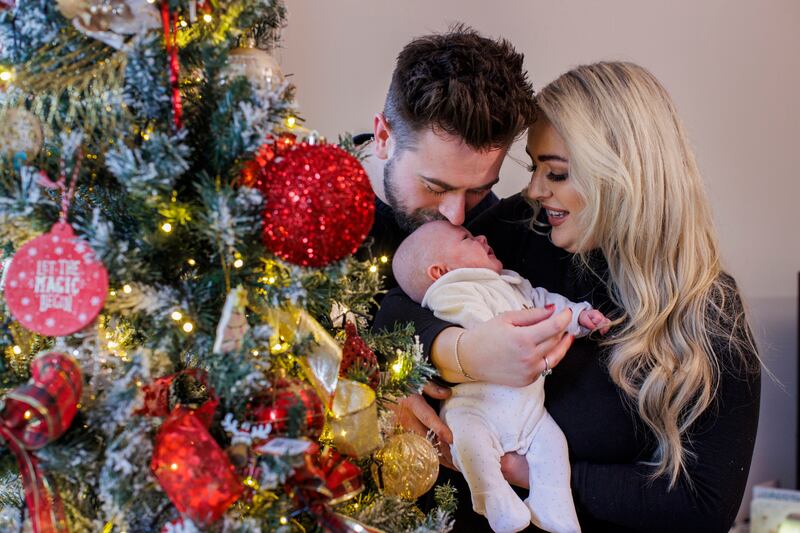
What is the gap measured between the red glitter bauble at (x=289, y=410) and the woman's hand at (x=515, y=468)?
60 centimetres

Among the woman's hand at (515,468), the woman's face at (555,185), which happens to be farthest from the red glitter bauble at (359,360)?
the woman's face at (555,185)

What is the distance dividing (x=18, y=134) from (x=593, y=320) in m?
1.06

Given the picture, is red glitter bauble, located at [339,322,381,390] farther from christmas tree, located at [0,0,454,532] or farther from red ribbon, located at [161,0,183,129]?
red ribbon, located at [161,0,183,129]

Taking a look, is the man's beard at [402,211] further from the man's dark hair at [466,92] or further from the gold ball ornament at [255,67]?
the gold ball ornament at [255,67]

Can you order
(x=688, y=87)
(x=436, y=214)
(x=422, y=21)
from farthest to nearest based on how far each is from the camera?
1. (x=688, y=87)
2. (x=422, y=21)
3. (x=436, y=214)

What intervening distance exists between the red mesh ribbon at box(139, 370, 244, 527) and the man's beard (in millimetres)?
864

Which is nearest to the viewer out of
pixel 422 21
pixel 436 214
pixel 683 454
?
pixel 683 454

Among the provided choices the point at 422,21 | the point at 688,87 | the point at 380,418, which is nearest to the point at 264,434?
the point at 380,418

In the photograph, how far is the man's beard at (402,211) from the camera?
1602 millimetres

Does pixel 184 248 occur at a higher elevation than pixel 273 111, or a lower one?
lower

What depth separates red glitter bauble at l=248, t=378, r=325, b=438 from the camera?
2.82ft

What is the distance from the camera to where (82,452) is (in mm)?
799

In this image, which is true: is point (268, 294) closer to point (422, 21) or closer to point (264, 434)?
point (264, 434)

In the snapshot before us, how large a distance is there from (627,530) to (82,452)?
1109mm
